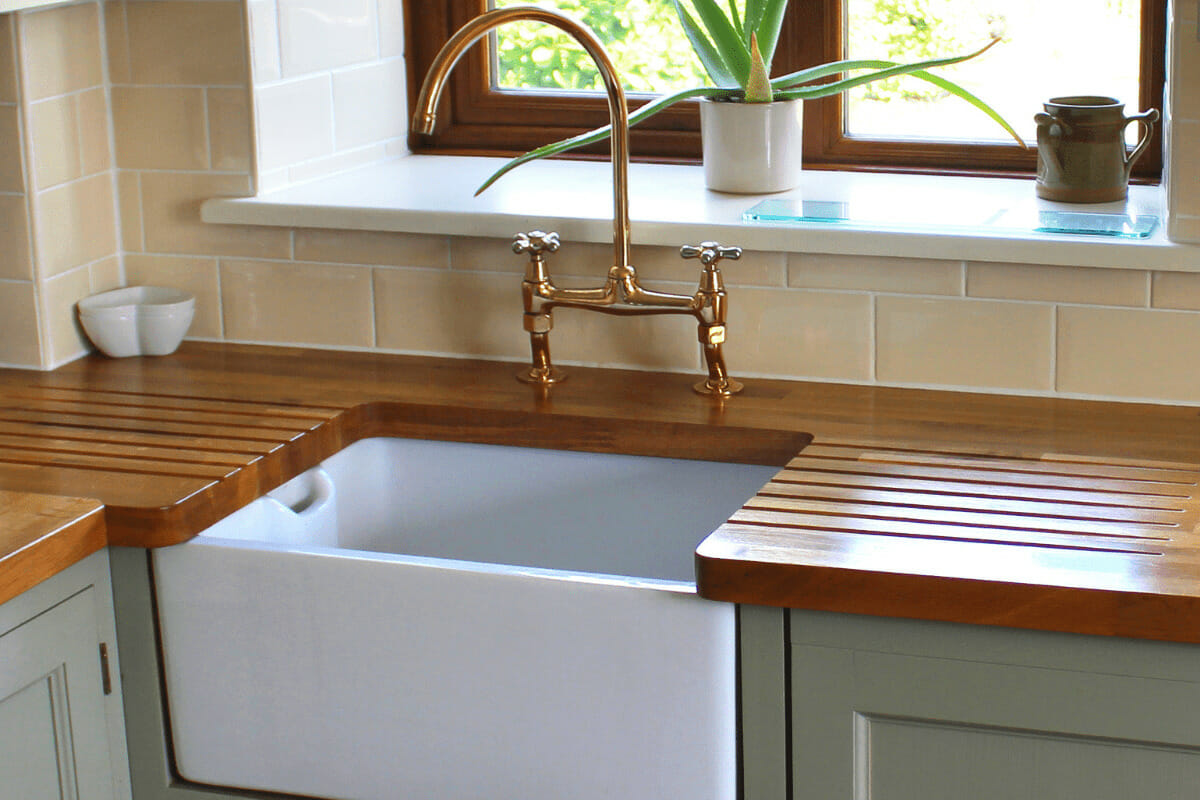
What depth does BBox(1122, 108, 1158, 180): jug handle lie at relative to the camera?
75.8 inches

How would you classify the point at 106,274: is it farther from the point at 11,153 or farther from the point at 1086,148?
the point at 1086,148

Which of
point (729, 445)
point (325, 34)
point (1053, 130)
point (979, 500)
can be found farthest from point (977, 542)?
point (325, 34)

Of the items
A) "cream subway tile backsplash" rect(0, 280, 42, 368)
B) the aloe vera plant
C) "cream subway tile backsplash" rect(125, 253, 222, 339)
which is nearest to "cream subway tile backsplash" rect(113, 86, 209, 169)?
"cream subway tile backsplash" rect(125, 253, 222, 339)

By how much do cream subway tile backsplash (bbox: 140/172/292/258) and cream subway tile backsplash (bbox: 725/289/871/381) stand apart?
0.60 m

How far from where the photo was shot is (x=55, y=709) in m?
1.56

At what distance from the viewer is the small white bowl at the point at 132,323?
2.10 meters

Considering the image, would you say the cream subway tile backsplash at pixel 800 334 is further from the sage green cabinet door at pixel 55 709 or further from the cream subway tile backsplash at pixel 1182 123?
the sage green cabinet door at pixel 55 709

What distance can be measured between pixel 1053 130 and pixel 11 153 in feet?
4.07

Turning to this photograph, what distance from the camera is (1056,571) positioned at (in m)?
1.38

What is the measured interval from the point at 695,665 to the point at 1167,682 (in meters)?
0.39

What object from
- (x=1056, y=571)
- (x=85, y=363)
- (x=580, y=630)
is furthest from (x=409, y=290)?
(x=1056, y=571)

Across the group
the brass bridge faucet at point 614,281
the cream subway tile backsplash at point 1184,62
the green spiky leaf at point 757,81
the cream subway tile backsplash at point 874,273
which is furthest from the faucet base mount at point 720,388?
the cream subway tile backsplash at point 1184,62

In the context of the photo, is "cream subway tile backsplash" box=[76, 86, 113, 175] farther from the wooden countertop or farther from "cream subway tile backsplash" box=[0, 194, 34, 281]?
the wooden countertop

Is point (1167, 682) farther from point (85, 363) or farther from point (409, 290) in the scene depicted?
point (85, 363)
